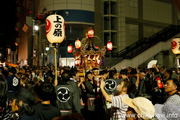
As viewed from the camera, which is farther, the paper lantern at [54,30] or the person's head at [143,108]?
the paper lantern at [54,30]

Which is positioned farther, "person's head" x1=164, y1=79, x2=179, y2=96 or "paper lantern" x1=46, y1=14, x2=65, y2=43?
"paper lantern" x1=46, y1=14, x2=65, y2=43

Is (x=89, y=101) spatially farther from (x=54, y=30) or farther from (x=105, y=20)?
(x=105, y=20)

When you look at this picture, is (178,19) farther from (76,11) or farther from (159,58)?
(76,11)

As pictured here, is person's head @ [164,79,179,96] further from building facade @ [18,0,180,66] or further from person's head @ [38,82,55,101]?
building facade @ [18,0,180,66]

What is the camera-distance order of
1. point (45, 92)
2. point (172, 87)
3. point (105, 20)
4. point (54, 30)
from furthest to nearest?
point (105, 20) → point (54, 30) → point (172, 87) → point (45, 92)

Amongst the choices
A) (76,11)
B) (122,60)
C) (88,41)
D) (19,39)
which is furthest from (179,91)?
(19,39)

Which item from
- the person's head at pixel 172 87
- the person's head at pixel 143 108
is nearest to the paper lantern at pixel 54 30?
the person's head at pixel 172 87

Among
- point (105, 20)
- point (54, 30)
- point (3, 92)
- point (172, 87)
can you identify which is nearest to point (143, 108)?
point (172, 87)

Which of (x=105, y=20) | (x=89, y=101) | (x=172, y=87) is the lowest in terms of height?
(x=89, y=101)

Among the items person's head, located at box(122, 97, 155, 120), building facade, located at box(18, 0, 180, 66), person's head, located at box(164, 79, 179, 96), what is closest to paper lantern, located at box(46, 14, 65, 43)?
person's head, located at box(164, 79, 179, 96)

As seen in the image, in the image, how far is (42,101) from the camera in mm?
3193

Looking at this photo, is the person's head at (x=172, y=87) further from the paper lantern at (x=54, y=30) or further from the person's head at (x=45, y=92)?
the paper lantern at (x=54, y=30)

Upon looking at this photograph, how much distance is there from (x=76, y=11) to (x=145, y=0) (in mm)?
11121

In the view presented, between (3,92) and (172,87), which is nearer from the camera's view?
(3,92)
